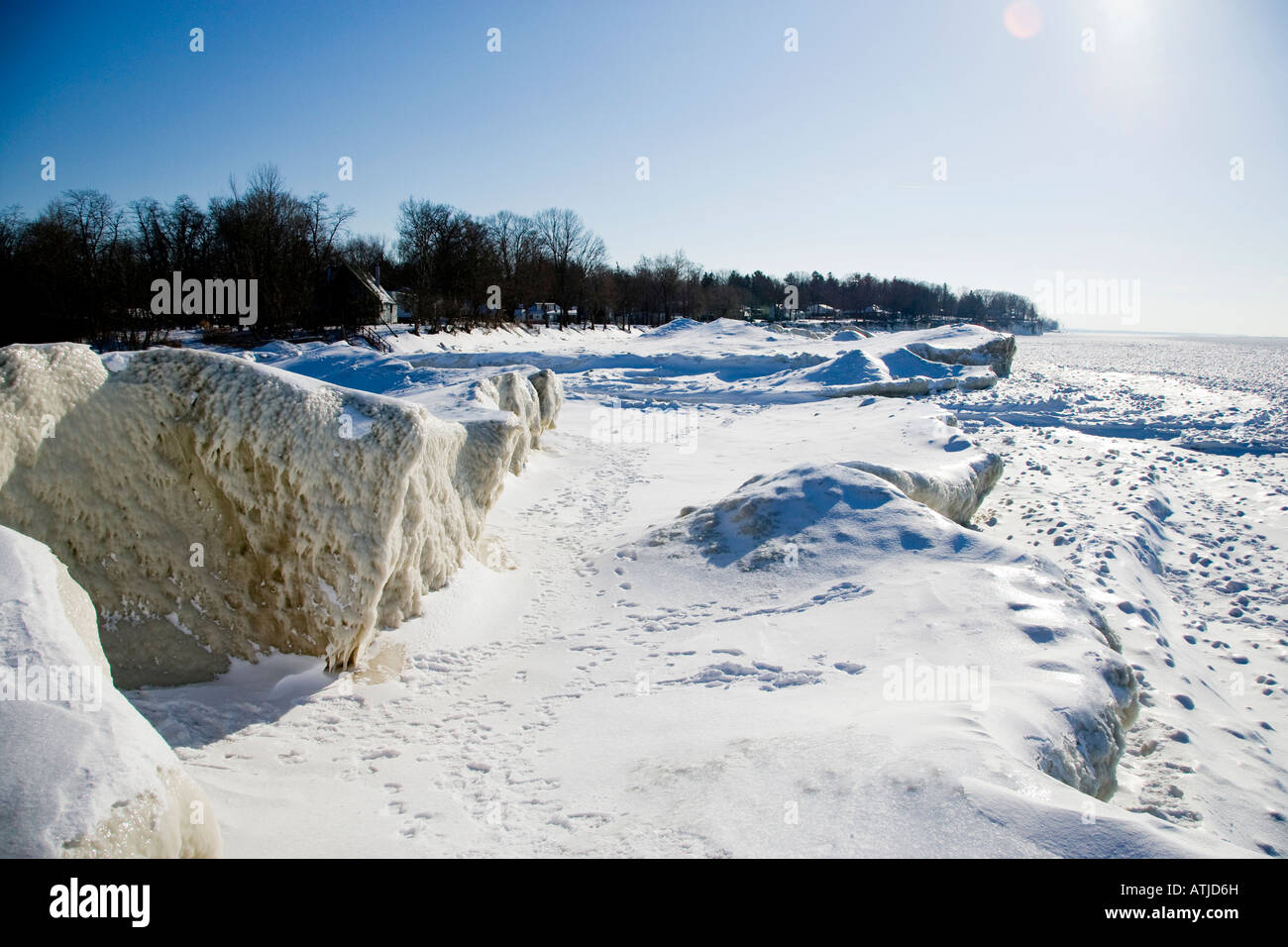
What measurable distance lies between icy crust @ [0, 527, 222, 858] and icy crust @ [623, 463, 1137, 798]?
3.12m

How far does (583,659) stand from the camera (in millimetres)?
5875

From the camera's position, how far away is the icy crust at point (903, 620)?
3.87 m

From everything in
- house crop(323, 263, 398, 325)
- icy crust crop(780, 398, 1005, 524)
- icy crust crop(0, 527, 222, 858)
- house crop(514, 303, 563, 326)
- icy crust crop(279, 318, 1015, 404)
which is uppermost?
house crop(514, 303, 563, 326)

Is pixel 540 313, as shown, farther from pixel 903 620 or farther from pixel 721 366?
pixel 903 620

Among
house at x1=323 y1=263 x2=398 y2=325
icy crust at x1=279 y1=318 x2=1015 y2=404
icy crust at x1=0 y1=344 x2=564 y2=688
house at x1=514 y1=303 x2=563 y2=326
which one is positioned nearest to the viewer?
icy crust at x1=0 y1=344 x2=564 y2=688

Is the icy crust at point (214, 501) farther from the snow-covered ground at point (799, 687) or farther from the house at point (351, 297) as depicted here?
the house at point (351, 297)

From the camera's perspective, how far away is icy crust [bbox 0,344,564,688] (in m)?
4.96

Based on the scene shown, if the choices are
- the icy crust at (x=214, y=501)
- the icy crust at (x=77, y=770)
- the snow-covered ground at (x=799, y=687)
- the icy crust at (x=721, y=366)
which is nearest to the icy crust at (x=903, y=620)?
the snow-covered ground at (x=799, y=687)

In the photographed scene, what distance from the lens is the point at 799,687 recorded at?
16.1 ft

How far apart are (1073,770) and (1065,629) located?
1785 mm

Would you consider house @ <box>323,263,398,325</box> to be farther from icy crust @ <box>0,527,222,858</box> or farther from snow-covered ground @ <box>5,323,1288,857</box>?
icy crust @ <box>0,527,222,858</box>

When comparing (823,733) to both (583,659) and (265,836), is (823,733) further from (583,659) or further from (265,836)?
(265,836)

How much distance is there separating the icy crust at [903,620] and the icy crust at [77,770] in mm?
3120

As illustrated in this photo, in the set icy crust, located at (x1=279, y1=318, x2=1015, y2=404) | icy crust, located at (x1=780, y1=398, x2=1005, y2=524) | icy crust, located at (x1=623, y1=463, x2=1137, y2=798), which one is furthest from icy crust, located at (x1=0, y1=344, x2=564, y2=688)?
icy crust, located at (x1=279, y1=318, x2=1015, y2=404)
